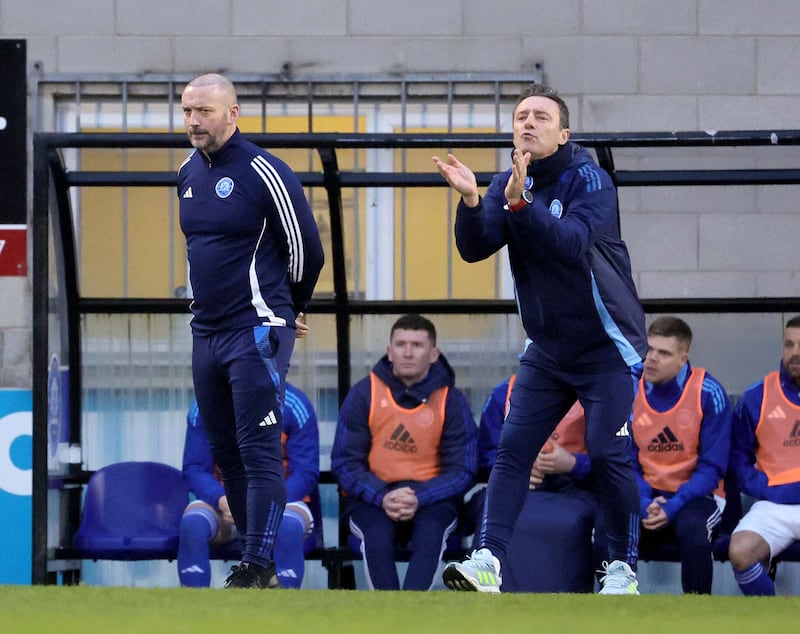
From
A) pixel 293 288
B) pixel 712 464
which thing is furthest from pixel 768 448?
pixel 293 288

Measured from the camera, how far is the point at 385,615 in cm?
304

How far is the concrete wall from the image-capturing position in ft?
22.7

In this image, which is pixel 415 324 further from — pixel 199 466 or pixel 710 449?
pixel 710 449

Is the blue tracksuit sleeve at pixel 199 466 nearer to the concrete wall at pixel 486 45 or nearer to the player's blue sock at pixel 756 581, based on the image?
the concrete wall at pixel 486 45

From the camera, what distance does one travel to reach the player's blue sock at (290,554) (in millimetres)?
5484

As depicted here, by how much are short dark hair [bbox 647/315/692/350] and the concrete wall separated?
1.47m

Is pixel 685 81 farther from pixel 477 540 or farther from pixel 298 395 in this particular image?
pixel 477 540

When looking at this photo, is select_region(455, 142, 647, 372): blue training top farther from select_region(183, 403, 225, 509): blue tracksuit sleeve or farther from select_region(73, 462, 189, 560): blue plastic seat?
select_region(73, 462, 189, 560): blue plastic seat

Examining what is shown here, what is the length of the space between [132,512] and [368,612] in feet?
10.2

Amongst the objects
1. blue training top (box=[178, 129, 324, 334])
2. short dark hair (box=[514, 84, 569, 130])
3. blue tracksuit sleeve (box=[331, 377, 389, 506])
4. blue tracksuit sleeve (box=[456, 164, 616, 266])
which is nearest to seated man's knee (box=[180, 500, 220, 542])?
blue tracksuit sleeve (box=[331, 377, 389, 506])

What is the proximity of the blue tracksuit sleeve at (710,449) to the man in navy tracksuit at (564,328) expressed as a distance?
117 centimetres

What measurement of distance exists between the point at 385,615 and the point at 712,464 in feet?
9.31

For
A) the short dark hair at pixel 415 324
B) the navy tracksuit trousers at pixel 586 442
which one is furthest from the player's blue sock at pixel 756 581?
the short dark hair at pixel 415 324

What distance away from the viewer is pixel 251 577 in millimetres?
4262
